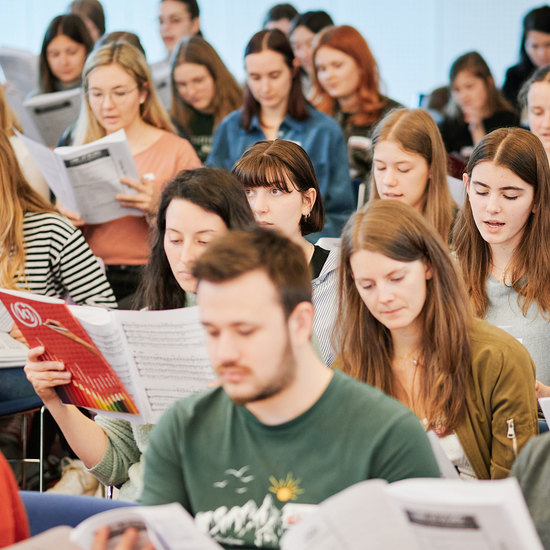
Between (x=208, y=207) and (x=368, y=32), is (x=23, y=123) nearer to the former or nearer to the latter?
(x=208, y=207)

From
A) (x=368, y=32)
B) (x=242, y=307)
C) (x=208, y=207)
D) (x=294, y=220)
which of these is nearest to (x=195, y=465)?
(x=242, y=307)

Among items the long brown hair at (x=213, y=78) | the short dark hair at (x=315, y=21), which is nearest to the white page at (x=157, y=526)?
the long brown hair at (x=213, y=78)

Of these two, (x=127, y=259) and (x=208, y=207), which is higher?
(x=208, y=207)

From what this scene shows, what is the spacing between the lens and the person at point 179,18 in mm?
5266

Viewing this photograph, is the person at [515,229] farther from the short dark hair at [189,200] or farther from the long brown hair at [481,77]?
the long brown hair at [481,77]

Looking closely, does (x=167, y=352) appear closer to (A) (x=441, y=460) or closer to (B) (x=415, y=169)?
(A) (x=441, y=460)

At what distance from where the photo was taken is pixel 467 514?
1.26m

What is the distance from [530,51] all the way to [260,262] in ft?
13.2

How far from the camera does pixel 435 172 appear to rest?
3.30 metres

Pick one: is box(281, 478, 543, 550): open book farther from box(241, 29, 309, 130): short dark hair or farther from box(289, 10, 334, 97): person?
box(289, 10, 334, 97): person

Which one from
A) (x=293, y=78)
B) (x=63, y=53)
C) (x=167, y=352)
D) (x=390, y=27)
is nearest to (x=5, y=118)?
(x=63, y=53)

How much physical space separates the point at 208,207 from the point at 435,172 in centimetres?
127

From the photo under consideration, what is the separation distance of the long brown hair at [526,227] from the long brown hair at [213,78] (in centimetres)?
204

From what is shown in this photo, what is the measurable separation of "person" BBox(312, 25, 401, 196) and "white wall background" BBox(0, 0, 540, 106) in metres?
2.78
